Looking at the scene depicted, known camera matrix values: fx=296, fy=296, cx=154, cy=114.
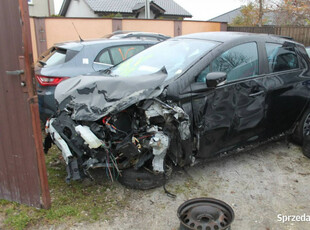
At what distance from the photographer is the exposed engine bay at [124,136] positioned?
2947 mm

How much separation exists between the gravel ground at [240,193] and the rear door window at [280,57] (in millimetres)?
1265

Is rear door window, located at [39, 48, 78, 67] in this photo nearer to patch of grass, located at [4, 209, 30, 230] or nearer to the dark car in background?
the dark car in background

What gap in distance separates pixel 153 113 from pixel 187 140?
1.64 feet

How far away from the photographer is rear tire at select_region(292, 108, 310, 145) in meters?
4.34

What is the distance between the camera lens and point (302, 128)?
4363 mm

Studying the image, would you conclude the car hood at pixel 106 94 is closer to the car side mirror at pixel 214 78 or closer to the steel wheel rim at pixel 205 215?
the car side mirror at pixel 214 78

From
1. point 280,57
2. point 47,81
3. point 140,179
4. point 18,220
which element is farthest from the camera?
point 47,81

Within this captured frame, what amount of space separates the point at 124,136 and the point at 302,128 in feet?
9.19

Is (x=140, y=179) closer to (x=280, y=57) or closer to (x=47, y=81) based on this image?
(x=47, y=81)

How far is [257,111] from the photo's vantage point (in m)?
3.69

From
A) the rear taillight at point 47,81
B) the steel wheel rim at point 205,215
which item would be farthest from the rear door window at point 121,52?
the steel wheel rim at point 205,215

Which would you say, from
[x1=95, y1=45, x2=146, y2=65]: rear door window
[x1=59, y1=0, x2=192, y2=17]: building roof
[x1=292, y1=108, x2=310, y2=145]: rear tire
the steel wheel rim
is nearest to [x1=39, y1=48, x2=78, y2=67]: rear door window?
[x1=95, y1=45, x2=146, y2=65]: rear door window

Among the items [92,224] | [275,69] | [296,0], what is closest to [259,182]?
[275,69]

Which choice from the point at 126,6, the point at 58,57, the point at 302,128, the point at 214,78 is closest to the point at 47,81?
the point at 58,57
